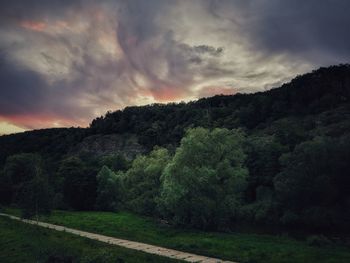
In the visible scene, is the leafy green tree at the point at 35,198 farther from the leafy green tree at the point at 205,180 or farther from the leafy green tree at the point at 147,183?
the leafy green tree at the point at 205,180

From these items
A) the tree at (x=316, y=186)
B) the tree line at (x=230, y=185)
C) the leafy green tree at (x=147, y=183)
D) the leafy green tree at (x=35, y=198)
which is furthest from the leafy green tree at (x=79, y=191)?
the tree at (x=316, y=186)

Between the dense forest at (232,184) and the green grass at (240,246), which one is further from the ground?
the dense forest at (232,184)

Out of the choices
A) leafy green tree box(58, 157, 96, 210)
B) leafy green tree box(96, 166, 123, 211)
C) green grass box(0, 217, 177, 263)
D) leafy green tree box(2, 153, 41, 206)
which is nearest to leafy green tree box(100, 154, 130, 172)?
leafy green tree box(2, 153, 41, 206)

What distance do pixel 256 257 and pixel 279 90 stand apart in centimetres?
16613

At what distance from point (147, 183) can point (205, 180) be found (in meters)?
17.9

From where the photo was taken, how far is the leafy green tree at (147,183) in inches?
2477

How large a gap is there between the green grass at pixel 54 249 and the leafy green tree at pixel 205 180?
15646 millimetres

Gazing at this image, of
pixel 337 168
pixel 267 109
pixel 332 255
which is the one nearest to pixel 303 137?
pixel 337 168

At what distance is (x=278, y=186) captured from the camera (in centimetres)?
5812

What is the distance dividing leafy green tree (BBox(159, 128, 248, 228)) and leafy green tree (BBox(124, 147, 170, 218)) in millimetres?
8223

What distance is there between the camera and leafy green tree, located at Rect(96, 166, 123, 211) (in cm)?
8950

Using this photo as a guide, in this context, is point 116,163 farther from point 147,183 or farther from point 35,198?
point 35,198

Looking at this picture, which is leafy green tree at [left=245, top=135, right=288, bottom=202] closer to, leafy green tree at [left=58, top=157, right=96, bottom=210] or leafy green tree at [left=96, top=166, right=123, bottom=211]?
leafy green tree at [left=96, top=166, right=123, bottom=211]

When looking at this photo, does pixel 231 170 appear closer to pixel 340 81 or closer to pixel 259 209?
pixel 259 209
